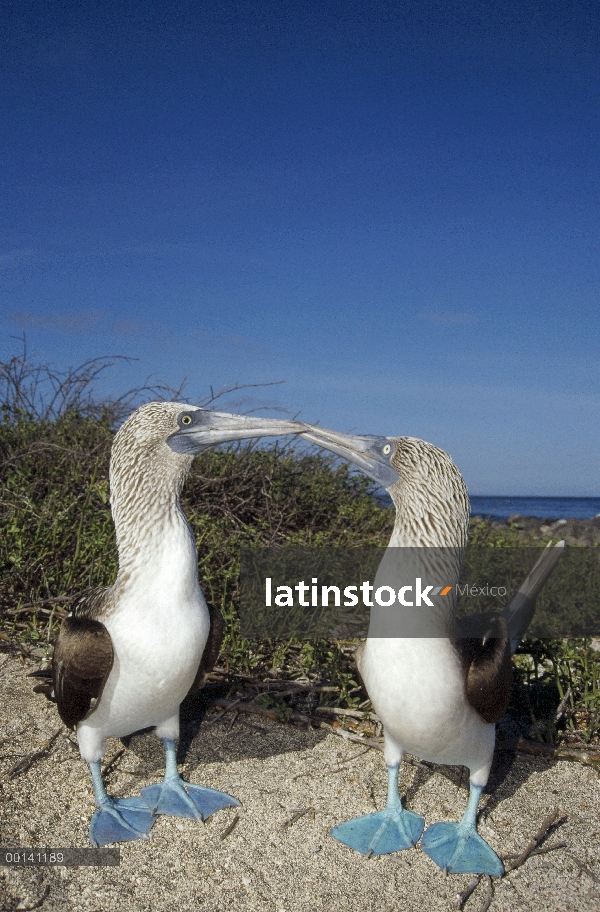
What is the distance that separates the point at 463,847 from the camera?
299 cm

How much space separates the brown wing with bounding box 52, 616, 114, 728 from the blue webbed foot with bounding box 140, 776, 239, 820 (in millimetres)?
593

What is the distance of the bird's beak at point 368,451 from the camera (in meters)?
3.01

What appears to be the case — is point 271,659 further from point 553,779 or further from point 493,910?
point 493,910

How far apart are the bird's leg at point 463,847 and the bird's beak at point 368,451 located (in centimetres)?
145

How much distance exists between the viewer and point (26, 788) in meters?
3.34

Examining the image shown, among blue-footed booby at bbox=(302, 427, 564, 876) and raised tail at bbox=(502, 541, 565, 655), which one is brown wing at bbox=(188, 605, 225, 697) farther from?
raised tail at bbox=(502, 541, 565, 655)

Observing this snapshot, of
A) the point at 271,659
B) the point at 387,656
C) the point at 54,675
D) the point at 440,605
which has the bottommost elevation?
the point at 271,659

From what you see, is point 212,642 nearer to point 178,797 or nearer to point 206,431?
point 178,797

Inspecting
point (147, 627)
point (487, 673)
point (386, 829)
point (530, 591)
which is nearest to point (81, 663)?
point (147, 627)

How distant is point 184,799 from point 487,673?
5.07 feet

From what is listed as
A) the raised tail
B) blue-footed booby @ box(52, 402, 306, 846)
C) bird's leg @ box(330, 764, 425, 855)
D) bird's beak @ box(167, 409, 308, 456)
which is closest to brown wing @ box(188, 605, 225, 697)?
blue-footed booby @ box(52, 402, 306, 846)

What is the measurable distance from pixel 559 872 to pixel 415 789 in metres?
0.76

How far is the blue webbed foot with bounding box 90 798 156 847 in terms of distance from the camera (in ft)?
9.86

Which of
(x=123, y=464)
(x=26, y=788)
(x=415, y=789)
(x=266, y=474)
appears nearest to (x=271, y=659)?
(x=415, y=789)
